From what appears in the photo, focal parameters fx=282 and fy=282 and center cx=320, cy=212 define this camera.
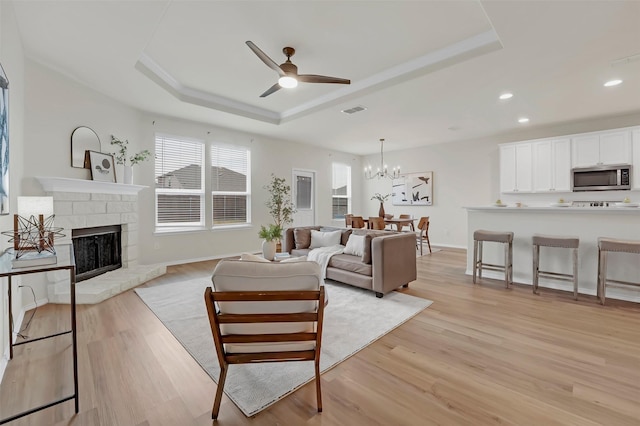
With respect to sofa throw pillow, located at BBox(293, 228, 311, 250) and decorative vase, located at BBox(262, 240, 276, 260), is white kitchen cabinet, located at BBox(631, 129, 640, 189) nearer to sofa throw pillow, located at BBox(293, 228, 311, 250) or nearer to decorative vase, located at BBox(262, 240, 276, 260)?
sofa throw pillow, located at BBox(293, 228, 311, 250)

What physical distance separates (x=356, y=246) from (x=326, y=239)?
0.76 m

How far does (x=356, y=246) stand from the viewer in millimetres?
3918

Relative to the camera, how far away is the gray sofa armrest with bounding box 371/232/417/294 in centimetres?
336

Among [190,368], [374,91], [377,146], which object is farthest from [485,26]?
[377,146]

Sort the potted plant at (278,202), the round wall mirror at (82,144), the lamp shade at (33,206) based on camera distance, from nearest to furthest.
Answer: the lamp shade at (33,206) < the round wall mirror at (82,144) < the potted plant at (278,202)

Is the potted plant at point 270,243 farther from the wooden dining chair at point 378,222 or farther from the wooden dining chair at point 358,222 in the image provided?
the wooden dining chair at point 358,222

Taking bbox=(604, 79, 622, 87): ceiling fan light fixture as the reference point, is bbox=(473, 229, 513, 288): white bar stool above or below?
below

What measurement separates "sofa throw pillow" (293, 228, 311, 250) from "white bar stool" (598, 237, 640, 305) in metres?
3.76

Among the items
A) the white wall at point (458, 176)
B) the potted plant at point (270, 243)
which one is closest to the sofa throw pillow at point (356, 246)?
the potted plant at point (270, 243)

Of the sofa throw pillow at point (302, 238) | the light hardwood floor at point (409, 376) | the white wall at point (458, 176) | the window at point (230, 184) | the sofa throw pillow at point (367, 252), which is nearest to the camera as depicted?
the light hardwood floor at point (409, 376)

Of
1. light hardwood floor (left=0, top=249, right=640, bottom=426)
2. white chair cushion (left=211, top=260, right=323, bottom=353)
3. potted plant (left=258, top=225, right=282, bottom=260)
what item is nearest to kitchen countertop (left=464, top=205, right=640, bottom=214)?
light hardwood floor (left=0, top=249, right=640, bottom=426)

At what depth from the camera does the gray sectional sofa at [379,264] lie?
337 centimetres

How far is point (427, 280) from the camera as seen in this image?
13.9ft

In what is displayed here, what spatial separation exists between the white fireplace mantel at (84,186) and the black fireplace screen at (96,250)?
0.55 meters
